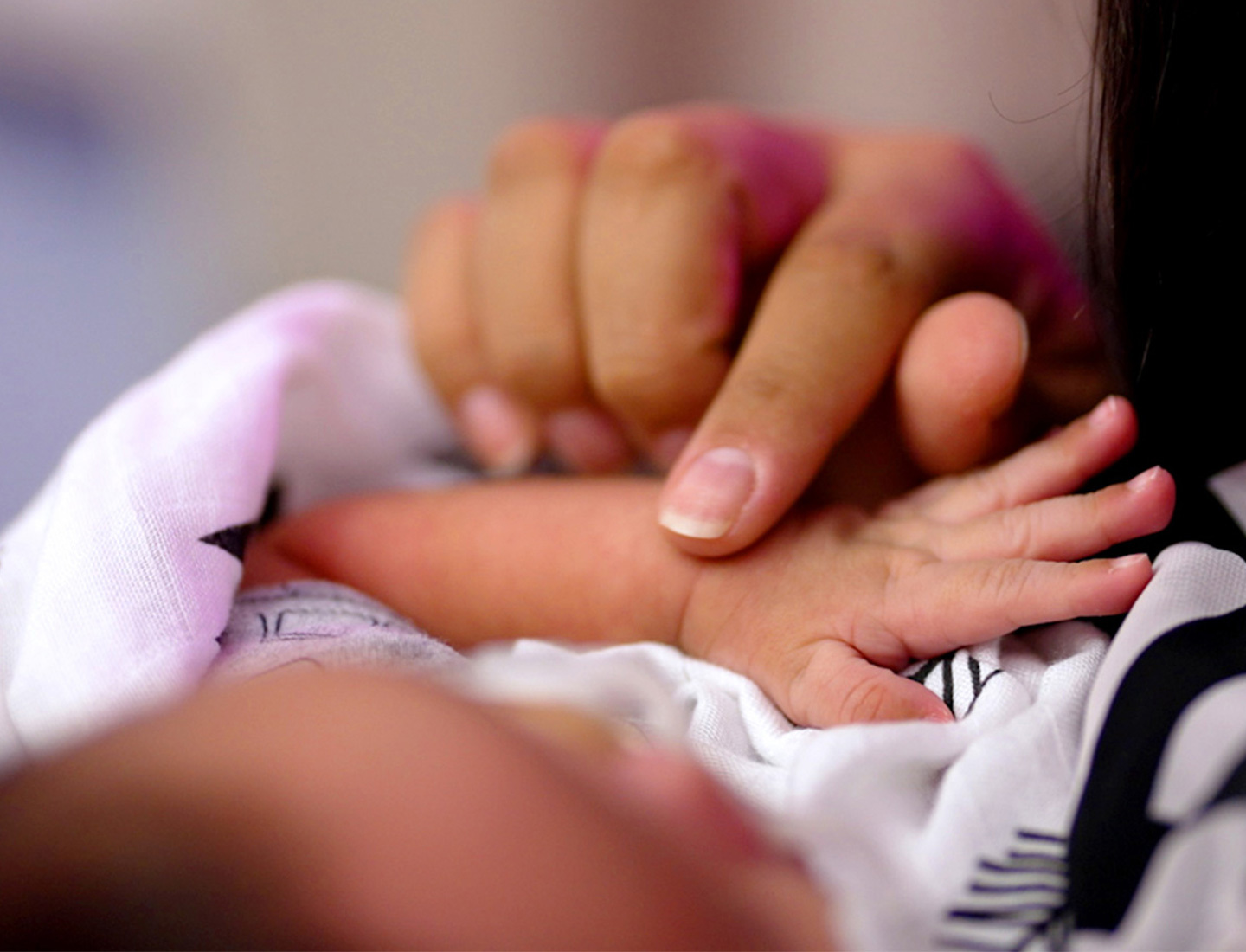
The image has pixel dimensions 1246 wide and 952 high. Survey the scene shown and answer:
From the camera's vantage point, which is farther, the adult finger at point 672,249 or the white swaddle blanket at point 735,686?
the adult finger at point 672,249

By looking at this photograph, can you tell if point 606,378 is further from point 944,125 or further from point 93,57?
point 93,57

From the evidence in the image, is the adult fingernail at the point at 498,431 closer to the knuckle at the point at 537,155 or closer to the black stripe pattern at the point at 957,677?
the knuckle at the point at 537,155

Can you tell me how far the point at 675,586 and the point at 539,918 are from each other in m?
0.29

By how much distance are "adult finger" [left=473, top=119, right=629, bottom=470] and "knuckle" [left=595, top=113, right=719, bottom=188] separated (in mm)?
64

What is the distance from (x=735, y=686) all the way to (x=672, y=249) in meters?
0.31

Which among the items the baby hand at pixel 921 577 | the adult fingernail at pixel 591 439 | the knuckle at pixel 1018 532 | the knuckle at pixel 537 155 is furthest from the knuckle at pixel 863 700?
the knuckle at pixel 537 155

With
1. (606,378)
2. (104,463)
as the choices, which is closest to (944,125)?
(606,378)

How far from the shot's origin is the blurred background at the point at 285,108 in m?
1.57

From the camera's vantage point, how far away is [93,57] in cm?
172

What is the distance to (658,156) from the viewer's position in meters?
0.70

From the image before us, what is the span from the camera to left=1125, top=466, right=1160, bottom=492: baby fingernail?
448mm

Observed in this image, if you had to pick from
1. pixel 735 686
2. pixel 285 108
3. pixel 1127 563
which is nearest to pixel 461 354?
pixel 735 686

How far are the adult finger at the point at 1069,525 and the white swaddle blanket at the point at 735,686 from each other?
1.2 inches

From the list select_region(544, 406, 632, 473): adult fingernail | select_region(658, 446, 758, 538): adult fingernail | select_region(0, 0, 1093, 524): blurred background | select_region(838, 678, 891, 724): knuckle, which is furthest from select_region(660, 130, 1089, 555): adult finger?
select_region(0, 0, 1093, 524): blurred background
